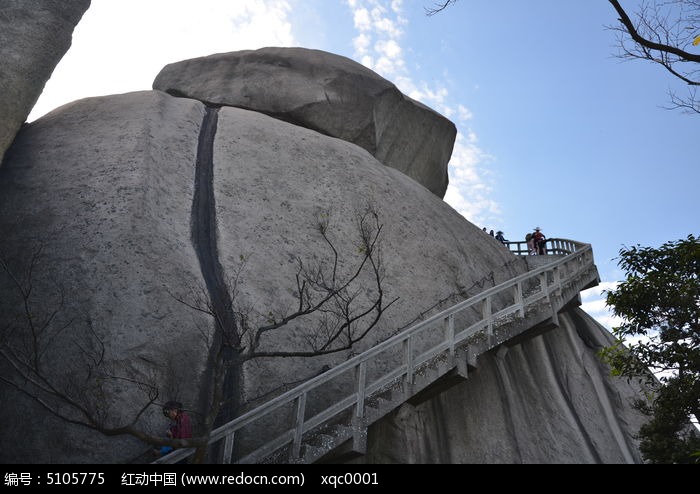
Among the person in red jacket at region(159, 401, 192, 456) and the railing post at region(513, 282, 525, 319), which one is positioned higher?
the railing post at region(513, 282, 525, 319)

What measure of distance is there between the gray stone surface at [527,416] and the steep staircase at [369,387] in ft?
2.53

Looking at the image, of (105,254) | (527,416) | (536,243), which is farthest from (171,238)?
(536,243)

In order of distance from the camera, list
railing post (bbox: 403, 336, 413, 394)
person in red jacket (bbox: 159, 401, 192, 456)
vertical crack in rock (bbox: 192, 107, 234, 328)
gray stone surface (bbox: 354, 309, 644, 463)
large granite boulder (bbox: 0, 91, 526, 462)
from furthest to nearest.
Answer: gray stone surface (bbox: 354, 309, 644, 463), vertical crack in rock (bbox: 192, 107, 234, 328), railing post (bbox: 403, 336, 413, 394), large granite boulder (bbox: 0, 91, 526, 462), person in red jacket (bbox: 159, 401, 192, 456)

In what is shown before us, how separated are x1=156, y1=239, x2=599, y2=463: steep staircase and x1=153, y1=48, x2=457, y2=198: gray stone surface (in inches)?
340

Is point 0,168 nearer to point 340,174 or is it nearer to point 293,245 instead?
point 293,245

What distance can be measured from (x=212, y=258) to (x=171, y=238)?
2.83 feet

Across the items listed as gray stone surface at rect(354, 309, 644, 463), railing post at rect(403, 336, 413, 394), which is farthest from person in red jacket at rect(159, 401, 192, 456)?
railing post at rect(403, 336, 413, 394)

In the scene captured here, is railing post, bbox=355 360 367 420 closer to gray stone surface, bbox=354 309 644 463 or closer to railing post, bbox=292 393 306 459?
railing post, bbox=292 393 306 459

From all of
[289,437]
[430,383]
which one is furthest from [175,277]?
[430,383]

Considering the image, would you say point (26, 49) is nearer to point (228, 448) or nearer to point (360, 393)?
point (228, 448)

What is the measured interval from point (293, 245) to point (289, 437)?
17.7 feet

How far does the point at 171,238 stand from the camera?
39.5 feet

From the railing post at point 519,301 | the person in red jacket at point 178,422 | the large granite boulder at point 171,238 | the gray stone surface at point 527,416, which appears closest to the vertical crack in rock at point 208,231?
the large granite boulder at point 171,238

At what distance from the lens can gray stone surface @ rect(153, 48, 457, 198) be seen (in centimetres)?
2058
